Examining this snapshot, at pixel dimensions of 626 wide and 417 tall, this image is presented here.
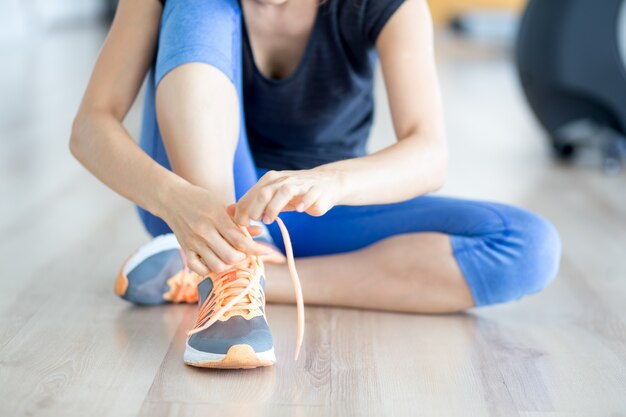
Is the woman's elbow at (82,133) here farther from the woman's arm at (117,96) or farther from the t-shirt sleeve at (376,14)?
the t-shirt sleeve at (376,14)

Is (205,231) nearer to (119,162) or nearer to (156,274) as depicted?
(119,162)

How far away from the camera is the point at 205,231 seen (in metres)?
0.98

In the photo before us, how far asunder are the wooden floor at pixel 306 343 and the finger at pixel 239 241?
148 mm

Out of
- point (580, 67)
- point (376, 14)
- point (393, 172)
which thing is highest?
point (376, 14)

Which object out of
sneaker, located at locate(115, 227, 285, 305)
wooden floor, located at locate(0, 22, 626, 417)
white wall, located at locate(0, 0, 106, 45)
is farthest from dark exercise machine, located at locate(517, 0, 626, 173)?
white wall, located at locate(0, 0, 106, 45)

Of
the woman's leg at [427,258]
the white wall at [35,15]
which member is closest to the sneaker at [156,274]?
the woman's leg at [427,258]

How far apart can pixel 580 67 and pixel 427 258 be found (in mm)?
1264

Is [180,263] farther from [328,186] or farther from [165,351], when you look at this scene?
[328,186]

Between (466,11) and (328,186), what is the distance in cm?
617

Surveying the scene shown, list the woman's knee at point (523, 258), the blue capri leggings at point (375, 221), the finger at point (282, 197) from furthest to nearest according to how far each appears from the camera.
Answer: the woman's knee at point (523, 258) < the blue capri leggings at point (375, 221) < the finger at point (282, 197)

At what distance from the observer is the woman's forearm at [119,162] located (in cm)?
105

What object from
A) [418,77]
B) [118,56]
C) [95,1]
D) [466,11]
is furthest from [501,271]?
[95,1]

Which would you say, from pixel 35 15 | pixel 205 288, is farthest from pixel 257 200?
pixel 35 15

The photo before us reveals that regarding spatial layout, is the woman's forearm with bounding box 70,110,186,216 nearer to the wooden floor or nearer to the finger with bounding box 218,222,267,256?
the finger with bounding box 218,222,267,256
